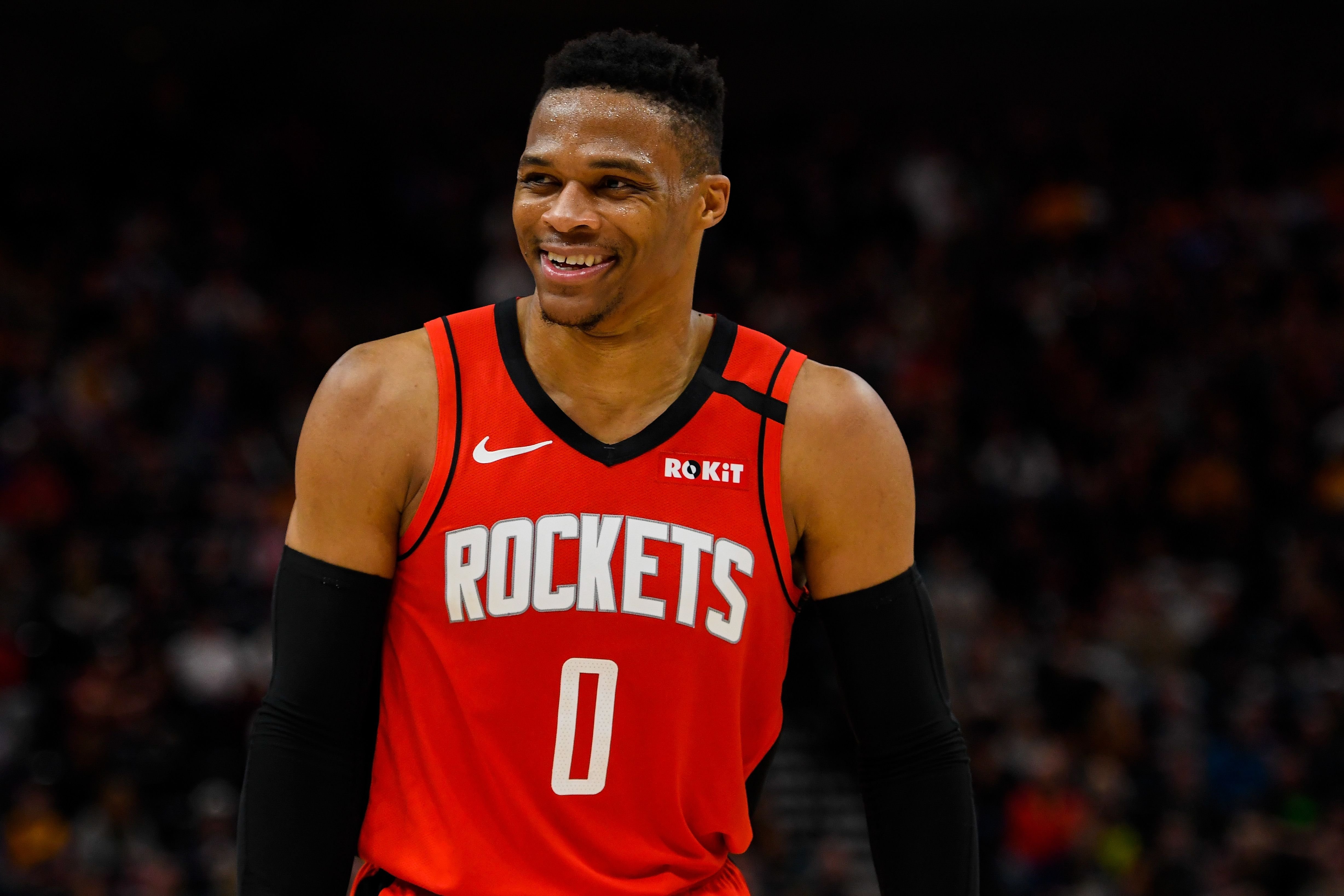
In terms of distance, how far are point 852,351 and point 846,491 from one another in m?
9.92

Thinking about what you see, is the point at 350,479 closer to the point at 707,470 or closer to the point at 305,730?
the point at 305,730

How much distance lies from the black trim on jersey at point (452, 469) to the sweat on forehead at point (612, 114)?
402mm

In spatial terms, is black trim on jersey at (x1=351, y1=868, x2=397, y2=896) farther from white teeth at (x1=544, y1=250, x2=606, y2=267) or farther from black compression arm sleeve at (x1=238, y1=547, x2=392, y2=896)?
white teeth at (x1=544, y1=250, x2=606, y2=267)

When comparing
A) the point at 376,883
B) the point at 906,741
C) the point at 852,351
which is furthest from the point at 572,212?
the point at 852,351

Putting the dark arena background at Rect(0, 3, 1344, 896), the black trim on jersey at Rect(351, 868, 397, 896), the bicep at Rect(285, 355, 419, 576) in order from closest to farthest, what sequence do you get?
the bicep at Rect(285, 355, 419, 576)
the black trim on jersey at Rect(351, 868, 397, 896)
the dark arena background at Rect(0, 3, 1344, 896)

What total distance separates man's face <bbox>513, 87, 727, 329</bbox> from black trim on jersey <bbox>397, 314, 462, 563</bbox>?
21cm

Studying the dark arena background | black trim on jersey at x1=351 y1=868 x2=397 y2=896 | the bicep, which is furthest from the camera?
the dark arena background

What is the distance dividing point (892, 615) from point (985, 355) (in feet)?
33.7

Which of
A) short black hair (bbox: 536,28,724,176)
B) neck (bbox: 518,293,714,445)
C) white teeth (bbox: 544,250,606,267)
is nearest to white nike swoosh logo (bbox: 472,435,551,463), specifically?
neck (bbox: 518,293,714,445)

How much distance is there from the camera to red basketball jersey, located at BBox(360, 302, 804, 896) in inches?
105

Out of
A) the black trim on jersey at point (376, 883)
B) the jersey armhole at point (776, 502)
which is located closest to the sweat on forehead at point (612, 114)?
the jersey armhole at point (776, 502)

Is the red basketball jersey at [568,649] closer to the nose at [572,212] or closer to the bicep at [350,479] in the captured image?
the bicep at [350,479]

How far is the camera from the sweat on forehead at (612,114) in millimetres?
2699

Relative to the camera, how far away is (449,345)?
2.84 metres
